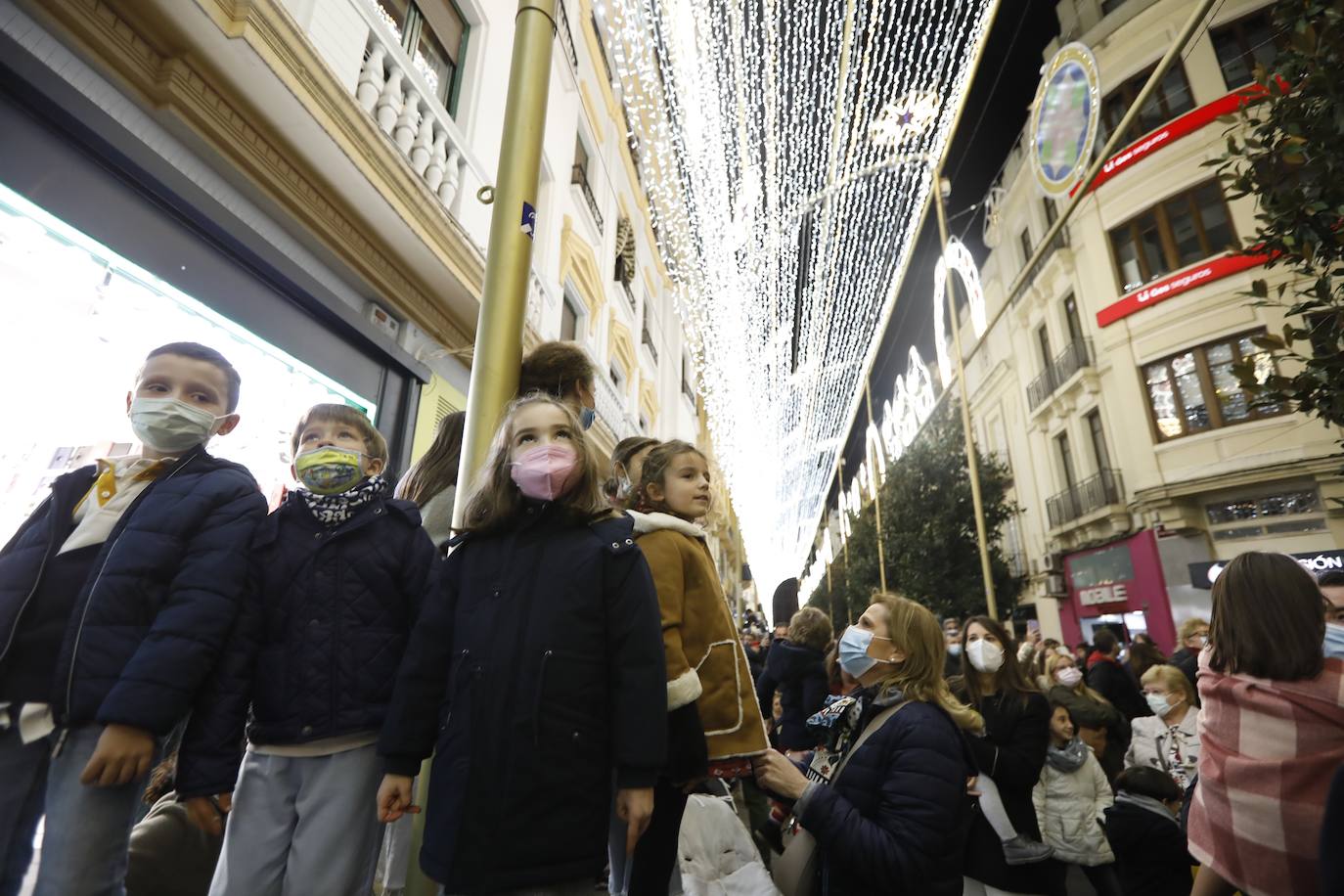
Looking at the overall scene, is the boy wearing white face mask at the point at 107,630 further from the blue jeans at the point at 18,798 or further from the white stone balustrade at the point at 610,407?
the white stone balustrade at the point at 610,407

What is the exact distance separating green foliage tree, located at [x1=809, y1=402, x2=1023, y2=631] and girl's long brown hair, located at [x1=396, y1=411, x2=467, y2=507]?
16370 millimetres

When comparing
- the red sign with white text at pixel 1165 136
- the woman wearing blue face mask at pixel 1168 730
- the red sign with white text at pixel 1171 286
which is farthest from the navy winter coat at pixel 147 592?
the red sign with white text at pixel 1171 286

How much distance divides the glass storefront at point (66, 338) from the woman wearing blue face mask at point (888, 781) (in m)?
3.44

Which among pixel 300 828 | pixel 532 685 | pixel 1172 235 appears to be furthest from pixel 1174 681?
pixel 1172 235

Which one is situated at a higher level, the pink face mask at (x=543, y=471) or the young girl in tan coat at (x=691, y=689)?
the pink face mask at (x=543, y=471)

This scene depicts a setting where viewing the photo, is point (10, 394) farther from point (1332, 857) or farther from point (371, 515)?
point (1332, 857)

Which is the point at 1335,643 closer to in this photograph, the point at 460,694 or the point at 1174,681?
the point at 1174,681

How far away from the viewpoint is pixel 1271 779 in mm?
2080

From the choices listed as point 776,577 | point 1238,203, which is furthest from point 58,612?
point 776,577

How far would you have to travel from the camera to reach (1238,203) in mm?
14820

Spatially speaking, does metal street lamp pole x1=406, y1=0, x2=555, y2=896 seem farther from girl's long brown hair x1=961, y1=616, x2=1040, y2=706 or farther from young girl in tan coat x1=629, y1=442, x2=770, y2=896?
girl's long brown hair x1=961, y1=616, x2=1040, y2=706

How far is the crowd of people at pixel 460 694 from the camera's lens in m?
1.78

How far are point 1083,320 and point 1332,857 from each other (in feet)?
68.8

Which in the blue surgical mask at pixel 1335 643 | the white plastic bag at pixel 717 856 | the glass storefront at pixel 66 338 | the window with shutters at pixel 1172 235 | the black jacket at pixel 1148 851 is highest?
the window with shutters at pixel 1172 235
